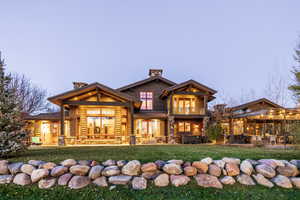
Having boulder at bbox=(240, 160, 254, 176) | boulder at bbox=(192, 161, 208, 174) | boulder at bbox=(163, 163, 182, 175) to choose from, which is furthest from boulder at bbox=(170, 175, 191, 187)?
boulder at bbox=(240, 160, 254, 176)

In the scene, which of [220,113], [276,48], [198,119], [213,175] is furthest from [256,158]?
[276,48]

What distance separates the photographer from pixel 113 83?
4200 inches

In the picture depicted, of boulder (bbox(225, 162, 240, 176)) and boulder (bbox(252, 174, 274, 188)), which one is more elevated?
boulder (bbox(225, 162, 240, 176))

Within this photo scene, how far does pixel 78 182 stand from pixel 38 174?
1.14 m

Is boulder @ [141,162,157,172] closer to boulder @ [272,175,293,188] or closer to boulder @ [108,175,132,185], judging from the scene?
boulder @ [108,175,132,185]

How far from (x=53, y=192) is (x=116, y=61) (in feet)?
393

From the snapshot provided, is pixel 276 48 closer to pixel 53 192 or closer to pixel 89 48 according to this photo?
pixel 89 48

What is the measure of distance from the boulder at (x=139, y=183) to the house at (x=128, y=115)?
7.78 meters

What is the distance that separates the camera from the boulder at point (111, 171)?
4.58 meters

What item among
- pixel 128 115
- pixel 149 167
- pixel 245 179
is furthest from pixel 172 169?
pixel 128 115

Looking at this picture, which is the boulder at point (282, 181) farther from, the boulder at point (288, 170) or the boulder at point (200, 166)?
the boulder at point (200, 166)

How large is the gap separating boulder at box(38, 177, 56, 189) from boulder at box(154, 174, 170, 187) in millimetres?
2623

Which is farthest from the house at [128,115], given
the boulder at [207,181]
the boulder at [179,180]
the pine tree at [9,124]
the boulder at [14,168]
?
the boulder at [207,181]

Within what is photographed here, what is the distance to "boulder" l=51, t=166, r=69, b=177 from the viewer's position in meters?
4.55
